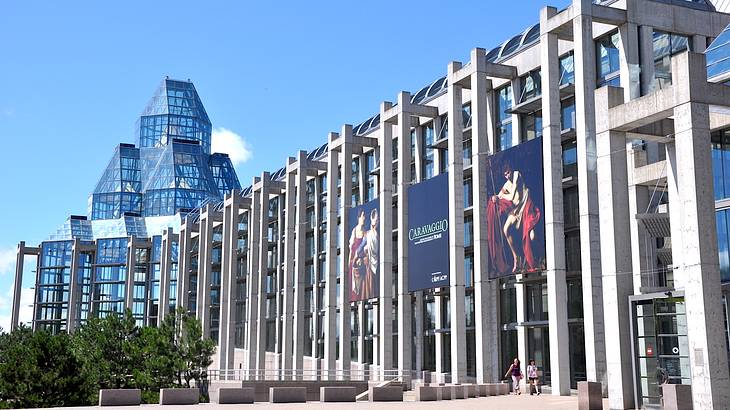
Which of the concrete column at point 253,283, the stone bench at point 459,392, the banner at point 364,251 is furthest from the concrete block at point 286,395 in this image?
the concrete column at point 253,283

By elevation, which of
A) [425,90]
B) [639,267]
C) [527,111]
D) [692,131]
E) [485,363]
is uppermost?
[425,90]

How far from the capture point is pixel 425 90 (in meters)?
59.1

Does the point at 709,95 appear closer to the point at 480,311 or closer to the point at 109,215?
the point at 480,311

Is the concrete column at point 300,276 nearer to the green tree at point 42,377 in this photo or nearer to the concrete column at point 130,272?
the green tree at point 42,377

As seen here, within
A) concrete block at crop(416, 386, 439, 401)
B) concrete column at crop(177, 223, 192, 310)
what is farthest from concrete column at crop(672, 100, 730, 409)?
concrete column at crop(177, 223, 192, 310)

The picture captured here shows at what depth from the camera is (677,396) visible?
74.6 feet

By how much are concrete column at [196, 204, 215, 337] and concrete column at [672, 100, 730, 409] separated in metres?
70.8

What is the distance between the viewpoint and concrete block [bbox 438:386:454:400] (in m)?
35.7

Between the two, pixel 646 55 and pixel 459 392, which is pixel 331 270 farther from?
pixel 646 55

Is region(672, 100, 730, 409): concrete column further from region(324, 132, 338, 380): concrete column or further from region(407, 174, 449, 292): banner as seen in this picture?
region(324, 132, 338, 380): concrete column

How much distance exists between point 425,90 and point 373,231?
10269 mm

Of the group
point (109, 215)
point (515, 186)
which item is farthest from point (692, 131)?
point (109, 215)

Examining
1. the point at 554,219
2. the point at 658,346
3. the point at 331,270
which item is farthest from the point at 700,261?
the point at 331,270

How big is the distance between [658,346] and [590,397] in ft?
9.77
